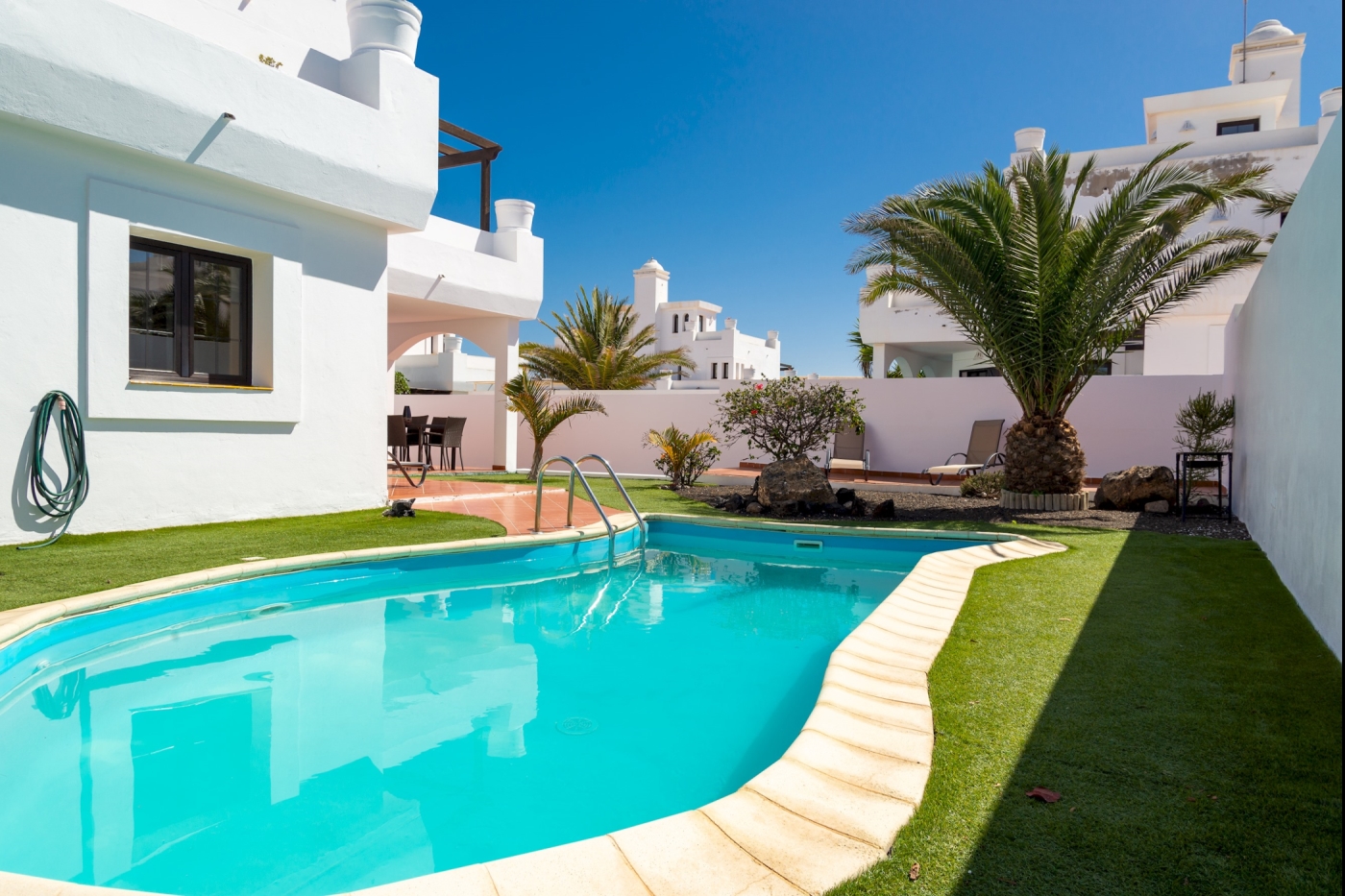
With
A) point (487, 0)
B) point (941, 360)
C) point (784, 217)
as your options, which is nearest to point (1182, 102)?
point (941, 360)

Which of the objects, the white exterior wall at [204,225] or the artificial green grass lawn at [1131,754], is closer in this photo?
the artificial green grass lawn at [1131,754]

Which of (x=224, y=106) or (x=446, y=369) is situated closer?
(x=224, y=106)

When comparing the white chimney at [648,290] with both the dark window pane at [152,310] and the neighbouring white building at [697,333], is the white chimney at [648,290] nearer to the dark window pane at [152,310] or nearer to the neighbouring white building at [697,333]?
the neighbouring white building at [697,333]

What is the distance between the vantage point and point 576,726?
4.03m

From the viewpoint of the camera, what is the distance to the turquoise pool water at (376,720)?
114 inches

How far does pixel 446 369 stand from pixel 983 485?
2903cm

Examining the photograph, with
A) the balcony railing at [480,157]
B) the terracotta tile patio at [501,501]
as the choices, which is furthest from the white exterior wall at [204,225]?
the balcony railing at [480,157]

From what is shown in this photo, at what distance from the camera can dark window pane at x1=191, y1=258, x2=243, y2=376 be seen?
8.32 meters

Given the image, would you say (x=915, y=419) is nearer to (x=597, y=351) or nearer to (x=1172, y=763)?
(x=597, y=351)

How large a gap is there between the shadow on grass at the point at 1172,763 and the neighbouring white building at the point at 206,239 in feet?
24.3

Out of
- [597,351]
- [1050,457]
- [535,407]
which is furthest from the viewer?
[597,351]

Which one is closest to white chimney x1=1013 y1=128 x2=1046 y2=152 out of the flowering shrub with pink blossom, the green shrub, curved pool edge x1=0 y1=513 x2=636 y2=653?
the green shrub

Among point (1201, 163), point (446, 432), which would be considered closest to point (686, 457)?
point (446, 432)

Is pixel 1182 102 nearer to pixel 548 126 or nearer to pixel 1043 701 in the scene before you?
pixel 548 126
